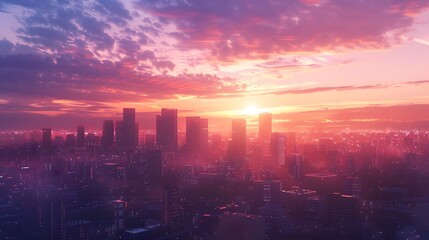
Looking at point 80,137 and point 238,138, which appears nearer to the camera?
point 80,137

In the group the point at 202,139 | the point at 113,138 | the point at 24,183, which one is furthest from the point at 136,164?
the point at 24,183

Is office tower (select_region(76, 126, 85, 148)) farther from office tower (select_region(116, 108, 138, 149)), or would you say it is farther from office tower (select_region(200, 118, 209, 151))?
office tower (select_region(200, 118, 209, 151))

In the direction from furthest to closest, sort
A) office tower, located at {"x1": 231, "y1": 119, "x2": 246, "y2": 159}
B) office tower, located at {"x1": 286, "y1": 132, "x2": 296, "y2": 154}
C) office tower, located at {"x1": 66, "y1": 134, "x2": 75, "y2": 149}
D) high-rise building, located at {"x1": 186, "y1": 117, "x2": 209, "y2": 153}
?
office tower, located at {"x1": 286, "y1": 132, "x2": 296, "y2": 154} < office tower, located at {"x1": 231, "y1": 119, "x2": 246, "y2": 159} < high-rise building, located at {"x1": 186, "y1": 117, "x2": 209, "y2": 153} < office tower, located at {"x1": 66, "y1": 134, "x2": 75, "y2": 149}

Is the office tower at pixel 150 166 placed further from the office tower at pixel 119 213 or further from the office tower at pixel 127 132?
the office tower at pixel 119 213

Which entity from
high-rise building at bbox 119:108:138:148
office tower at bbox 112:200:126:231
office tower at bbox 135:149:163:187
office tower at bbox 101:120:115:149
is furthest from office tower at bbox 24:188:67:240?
high-rise building at bbox 119:108:138:148

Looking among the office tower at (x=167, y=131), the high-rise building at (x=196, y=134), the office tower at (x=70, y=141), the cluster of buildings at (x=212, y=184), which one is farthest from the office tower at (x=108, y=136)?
the high-rise building at (x=196, y=134)

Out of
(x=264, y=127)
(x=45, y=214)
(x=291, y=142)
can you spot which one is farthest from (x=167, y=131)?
(x=45, y=214)

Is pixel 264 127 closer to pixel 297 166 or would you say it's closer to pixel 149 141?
pixel 297 166
